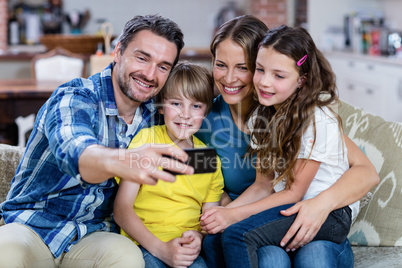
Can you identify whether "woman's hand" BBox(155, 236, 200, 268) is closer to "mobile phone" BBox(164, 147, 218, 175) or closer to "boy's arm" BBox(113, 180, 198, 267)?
"boy's arm" BBox(113, 180, 198, 267)

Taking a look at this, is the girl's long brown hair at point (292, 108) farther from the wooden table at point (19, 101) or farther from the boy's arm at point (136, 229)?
the wooden table at point (19, 101)

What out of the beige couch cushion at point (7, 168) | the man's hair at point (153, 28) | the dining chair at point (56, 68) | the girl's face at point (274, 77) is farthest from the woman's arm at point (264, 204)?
the dining chair at point (56, 68)

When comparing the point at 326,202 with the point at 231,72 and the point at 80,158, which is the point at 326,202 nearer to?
the point at 231,72

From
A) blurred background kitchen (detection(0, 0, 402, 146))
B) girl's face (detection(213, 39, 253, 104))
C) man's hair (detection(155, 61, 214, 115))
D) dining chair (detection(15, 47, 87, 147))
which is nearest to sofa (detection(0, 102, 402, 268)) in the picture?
girl's face (detection(213, 39, 253, 104))

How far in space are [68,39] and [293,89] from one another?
12.7ft

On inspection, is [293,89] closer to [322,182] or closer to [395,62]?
[322,182]

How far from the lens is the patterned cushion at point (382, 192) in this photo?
1.87m

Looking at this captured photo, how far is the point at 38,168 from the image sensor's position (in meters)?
1.66

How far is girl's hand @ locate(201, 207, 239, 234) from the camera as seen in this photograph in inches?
66.3

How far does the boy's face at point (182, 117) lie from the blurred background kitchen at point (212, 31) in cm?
166

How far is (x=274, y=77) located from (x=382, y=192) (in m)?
0.61

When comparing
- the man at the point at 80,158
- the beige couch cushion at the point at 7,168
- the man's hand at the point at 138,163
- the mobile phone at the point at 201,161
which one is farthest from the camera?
the beige couch cushion at the point at 7,168

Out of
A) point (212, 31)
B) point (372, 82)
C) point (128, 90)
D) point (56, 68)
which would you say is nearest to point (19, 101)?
point (56, 68)

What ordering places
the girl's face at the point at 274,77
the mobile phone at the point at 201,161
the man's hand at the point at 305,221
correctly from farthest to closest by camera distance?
the girl's face at the point at 274,77
the man's hand at the point at 305,221
the mobile phone at the point at 201,161
